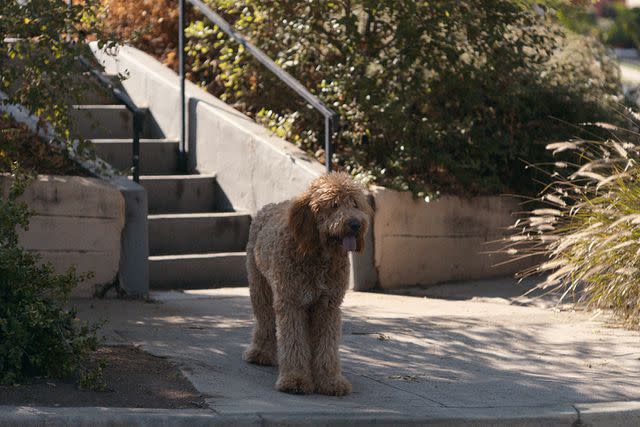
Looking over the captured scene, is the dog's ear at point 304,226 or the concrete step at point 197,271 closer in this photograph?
the dog's ear at point 304,226

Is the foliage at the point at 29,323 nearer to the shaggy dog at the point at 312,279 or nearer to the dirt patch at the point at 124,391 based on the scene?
the dirt patch at the point at 124,391

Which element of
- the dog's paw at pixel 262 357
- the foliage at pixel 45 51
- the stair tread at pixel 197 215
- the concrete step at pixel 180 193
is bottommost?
the dog's paw at pixel 262 357

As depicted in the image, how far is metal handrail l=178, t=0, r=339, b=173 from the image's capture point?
958cm

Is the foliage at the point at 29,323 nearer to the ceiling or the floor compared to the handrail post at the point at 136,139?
nearer to the floor

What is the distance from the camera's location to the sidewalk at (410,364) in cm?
531

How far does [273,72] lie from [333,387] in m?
5.52

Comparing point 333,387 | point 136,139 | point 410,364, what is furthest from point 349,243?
point 136,139

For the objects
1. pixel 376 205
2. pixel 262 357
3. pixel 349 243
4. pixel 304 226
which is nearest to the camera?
pixel 349 243

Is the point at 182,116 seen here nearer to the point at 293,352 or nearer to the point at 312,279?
the point at 312,279

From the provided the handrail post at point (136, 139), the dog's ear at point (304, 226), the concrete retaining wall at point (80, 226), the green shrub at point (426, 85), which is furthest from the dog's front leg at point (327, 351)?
the green shrub at point (426, 85)

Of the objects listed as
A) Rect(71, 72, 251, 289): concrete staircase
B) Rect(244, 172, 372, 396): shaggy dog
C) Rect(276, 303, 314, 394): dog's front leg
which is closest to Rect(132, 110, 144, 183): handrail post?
Rect(71, 72, 251, 289): concrete staircase

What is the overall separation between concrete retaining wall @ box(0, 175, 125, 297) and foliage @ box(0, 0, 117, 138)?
24.3 inches

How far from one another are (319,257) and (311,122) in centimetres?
521

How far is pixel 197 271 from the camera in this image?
956 cm
